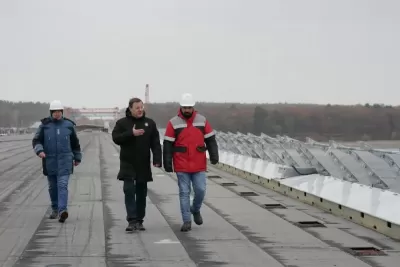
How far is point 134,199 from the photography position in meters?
10.1

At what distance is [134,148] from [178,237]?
5.18 ft

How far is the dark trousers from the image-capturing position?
32.8 feet

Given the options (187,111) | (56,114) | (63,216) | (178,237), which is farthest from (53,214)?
(187,111)

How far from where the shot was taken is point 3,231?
32.8 feet

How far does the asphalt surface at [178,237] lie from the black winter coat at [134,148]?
91cm

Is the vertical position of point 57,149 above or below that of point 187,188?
above

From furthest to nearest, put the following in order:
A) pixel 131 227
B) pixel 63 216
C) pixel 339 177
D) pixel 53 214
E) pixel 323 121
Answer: pixel 323 121
pixel 339 177
pixel 53 214
pixel 63 216
pixel 131 227

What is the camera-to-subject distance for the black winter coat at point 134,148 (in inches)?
394

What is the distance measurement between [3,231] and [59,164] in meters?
1.52

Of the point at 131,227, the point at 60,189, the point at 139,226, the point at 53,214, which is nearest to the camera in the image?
the point at 131,227

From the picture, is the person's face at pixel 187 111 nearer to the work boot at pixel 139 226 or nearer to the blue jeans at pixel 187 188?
the blue jeans at pixel 187 188

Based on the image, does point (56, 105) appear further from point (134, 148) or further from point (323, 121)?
point (323, 121)

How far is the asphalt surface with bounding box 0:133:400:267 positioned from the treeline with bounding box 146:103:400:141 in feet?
61.0

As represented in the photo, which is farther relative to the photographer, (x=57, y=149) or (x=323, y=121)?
(x=323, y=121)
